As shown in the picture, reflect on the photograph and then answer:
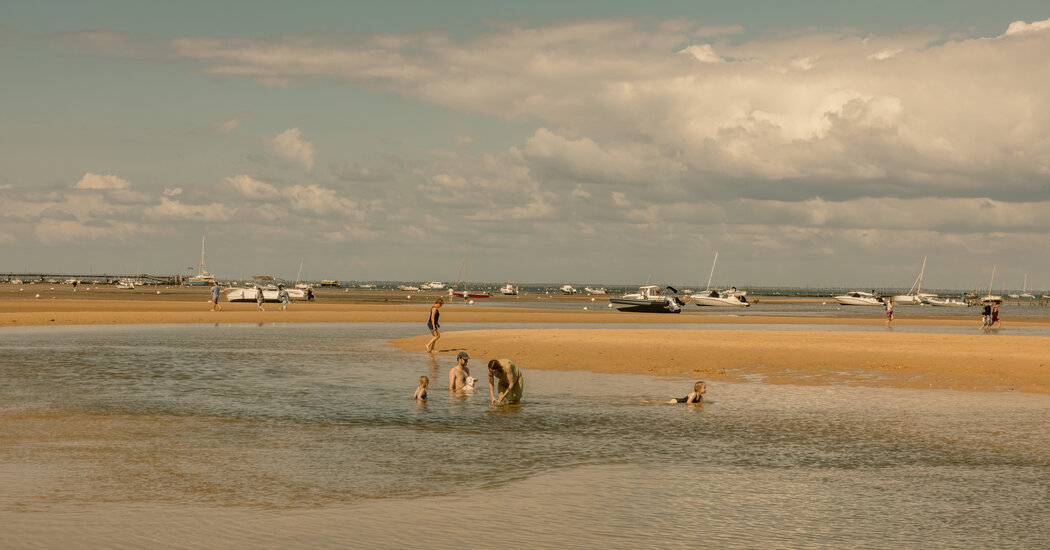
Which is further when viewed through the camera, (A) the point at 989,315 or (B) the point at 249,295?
(B) the point at 249,295

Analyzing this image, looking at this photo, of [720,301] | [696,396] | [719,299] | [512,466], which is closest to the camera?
[512,466]

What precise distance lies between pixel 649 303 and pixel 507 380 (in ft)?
228

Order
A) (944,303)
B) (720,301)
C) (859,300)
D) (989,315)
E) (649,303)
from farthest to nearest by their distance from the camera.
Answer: (944,303)
(859,300)
(720,301)
(649,303)
(989,315)

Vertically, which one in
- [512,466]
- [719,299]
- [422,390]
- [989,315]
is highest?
[719,299]

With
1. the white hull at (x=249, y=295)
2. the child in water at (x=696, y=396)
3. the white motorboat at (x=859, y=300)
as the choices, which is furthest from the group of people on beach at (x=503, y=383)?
the white motorboat at (x=859, y=300)

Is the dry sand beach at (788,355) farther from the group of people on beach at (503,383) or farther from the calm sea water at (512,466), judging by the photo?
the group of people on beach at (503,383)

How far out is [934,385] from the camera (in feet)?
88.0

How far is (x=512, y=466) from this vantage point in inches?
573

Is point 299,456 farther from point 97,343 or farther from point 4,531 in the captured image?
point 97,343

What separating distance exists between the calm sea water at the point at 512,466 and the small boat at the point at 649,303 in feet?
202

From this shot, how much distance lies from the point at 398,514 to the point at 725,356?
25.2m

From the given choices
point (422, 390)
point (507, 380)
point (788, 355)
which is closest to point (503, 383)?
point (507, 380)

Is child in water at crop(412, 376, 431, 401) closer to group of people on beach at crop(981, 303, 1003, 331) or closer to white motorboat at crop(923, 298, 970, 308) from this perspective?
group of people on beach at crop(981, 303, 1003, 331)

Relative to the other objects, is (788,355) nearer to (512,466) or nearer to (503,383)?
(503,383)
